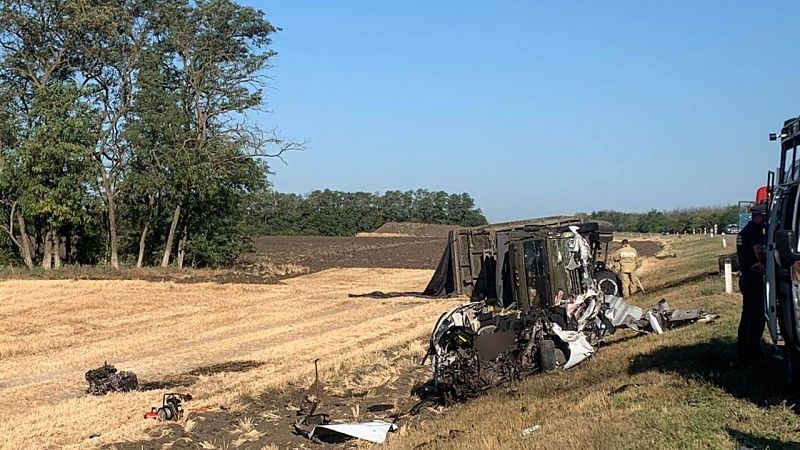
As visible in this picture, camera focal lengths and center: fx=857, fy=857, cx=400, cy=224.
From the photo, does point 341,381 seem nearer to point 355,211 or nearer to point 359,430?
point 359,430

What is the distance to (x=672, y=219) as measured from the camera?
116000mm

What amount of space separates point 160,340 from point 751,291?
13.5 m

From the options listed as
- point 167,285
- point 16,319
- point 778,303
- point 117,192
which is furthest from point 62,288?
point 778,303

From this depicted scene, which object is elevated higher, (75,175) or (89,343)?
(75,175)

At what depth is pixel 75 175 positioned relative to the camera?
36.3m

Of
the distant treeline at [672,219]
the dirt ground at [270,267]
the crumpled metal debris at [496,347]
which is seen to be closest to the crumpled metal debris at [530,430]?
the crumpled metal debris at [496,347]

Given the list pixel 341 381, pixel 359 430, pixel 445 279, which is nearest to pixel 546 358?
pixel 359 430

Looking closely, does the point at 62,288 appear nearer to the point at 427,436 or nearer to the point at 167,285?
the point at 167,285

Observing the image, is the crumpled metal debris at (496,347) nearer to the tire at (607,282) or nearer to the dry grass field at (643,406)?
the dry grass field at (643,406)

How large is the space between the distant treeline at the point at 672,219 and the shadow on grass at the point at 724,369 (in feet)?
267

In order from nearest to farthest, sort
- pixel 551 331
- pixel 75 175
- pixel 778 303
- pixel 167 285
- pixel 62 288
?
pixel 778 303 < pixel 551 331 < pixel 62 288 < pixel 167 285 < pixel 75 175

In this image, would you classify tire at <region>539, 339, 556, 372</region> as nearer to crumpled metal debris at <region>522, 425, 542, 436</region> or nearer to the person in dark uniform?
the person in dark uniform

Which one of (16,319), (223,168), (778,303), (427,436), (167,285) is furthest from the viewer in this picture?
(223,168)

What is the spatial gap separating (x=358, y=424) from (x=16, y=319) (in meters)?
16.4
